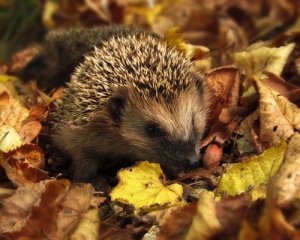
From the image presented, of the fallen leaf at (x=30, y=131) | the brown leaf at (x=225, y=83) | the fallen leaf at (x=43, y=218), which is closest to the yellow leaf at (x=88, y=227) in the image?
the fallen leaf at (x=43, y=218)

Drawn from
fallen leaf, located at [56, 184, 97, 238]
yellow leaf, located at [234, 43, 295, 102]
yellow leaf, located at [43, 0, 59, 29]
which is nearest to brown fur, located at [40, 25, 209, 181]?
yellow leaf, located at [234, 43, 295, 102]

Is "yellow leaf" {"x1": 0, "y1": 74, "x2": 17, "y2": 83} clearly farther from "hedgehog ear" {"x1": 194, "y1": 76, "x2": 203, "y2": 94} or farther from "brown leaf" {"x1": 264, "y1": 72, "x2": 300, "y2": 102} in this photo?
"brown leaf" {"x1": 264, "y1": 72, "x2": 300, "y2": 102}

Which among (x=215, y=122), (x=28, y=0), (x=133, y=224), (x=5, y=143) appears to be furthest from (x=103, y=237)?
(x=28, y=0)

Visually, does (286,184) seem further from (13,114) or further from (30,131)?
(13,114)

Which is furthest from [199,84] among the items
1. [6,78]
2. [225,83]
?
[6,78]

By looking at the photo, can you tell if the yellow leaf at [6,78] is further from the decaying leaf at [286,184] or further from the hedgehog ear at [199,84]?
the decaying leaf at [286,184]

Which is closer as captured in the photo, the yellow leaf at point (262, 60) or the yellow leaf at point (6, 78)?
the yellow leaf at point (262, 60)
